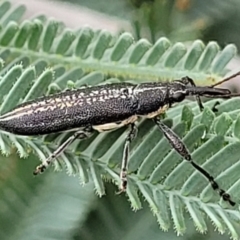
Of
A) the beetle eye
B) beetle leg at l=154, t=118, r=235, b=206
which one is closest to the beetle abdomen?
the beetle eye

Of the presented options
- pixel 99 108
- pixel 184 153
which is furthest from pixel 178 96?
pixel 184 153

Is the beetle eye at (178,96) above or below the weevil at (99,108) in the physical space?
above

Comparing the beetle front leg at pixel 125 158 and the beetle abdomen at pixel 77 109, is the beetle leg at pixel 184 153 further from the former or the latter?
the beetle abdomen at pixel 77 109

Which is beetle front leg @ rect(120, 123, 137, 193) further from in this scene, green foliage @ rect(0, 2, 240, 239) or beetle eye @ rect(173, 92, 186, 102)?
beetle eye @ rect(173, 92, 186, 102)

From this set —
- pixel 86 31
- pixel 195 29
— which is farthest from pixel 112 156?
pixel 195 29

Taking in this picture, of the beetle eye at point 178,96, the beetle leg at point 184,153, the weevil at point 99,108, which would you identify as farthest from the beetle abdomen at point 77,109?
Result: the beetle leg at point 184,153

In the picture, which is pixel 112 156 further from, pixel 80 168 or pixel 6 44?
pixel 6 44
